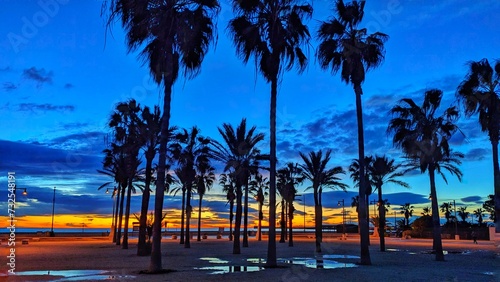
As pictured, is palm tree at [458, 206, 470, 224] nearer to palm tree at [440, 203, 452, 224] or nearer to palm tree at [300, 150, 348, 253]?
palm tree at [440, 203, 452, 224]

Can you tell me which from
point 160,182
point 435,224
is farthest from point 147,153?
point 435,224

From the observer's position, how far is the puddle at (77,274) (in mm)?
16453

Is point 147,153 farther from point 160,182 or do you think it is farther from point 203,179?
point 203,179

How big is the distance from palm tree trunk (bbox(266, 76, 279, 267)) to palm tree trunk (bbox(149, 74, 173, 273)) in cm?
524

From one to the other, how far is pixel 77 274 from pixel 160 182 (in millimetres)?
4791

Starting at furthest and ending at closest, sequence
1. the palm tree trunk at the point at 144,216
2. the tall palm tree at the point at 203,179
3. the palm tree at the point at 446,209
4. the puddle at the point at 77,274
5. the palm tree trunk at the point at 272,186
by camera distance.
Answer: the palm tree at the point at 446,209 < the tall palm tree at the point at 203,179 < the palm tree trunk at the point at 144,216 < the palm tree trunk at the point at 272,186 < the puddle at the point at 77,274

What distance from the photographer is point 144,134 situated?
28.3 m

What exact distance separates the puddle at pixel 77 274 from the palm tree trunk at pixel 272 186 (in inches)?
266

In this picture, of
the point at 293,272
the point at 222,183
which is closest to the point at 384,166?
the point at 293,272

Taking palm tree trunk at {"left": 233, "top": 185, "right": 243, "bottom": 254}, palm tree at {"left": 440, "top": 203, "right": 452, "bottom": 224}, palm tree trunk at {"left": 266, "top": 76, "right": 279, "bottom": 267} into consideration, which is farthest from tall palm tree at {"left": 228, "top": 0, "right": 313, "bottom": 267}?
palm tree at {"left": 440, "top": 203, "right": 452, "bottom": 224}

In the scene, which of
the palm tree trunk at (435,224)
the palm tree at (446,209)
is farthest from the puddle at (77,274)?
the palm tree at (446,209)

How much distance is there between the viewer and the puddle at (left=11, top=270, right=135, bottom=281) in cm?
1645

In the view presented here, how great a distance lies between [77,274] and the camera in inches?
709

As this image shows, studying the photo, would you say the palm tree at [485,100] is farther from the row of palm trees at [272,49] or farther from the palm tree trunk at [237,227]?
the palm tree trunk at [237,227]
